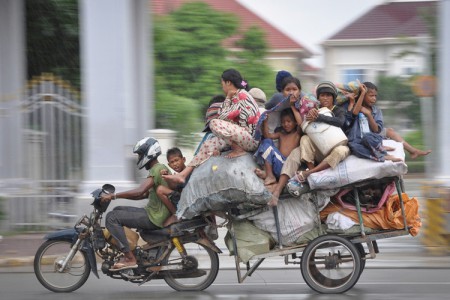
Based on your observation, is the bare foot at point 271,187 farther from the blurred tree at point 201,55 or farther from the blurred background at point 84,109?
the blurred tree at point 201,55

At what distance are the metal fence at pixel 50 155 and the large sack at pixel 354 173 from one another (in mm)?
5714

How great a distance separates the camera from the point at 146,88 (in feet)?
44.3

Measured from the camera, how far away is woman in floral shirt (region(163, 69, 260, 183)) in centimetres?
795

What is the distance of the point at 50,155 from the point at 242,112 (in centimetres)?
548

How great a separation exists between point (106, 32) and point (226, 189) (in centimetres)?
483

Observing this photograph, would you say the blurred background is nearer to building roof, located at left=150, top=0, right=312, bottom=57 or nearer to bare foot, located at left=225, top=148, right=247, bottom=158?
bare foot, located at left=225, top=148, right=247, bottom=158

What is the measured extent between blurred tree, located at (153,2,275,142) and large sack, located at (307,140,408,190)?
12.3 m

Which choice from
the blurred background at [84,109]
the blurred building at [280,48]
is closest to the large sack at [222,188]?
→ the blurred background at [84,109]

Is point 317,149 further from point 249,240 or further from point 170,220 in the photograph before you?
point 170,220

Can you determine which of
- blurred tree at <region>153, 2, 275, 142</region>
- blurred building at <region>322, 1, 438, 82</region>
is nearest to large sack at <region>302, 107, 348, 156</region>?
blurred tree at <region>153, 2, 275, 142</region>

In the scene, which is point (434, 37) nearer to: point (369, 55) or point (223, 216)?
point (223, 216)

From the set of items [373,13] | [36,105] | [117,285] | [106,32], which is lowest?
[117,285]

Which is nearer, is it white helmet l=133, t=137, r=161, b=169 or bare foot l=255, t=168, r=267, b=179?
bare foot l=255, t=168, r=267, b=179

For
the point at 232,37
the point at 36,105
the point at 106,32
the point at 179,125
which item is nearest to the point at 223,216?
the point at 106,32
